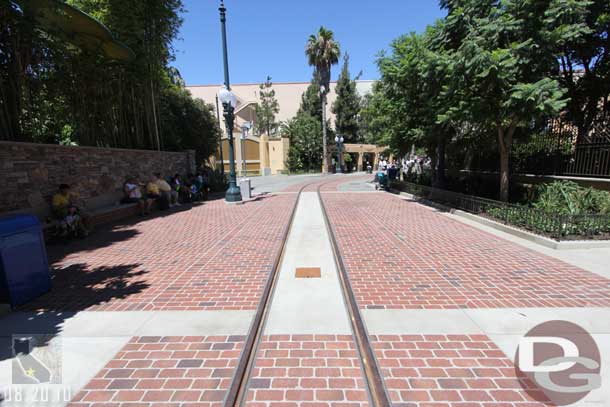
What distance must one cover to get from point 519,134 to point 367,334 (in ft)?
35.2

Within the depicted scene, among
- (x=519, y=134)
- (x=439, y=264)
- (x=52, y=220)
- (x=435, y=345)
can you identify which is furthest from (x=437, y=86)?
(x=52, y=220)

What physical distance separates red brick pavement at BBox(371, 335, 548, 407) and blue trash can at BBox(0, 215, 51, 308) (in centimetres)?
449

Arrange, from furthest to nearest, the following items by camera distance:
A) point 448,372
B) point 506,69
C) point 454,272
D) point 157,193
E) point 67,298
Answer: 1. point 157,193
2. point 506,69
3. point 454,272
4. point 67,298
5. point 448,372

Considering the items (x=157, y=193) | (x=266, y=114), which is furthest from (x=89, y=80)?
(x=266, y=114)

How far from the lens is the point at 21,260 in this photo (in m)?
3.91

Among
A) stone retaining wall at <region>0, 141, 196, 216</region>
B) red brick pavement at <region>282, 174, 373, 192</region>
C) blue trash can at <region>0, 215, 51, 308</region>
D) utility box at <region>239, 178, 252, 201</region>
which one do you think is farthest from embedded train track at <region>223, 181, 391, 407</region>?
red brick pavement at <region>282, 174, 373, 192</region>

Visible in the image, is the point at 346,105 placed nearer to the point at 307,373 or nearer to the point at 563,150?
the point at 563,150

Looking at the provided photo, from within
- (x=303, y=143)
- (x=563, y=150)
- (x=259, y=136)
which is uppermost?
(x=259, y=136)

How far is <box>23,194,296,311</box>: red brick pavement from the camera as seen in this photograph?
407cm

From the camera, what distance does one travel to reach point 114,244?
23.1ft

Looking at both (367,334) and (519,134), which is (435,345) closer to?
(367,334)

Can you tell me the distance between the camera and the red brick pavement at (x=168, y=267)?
407cm

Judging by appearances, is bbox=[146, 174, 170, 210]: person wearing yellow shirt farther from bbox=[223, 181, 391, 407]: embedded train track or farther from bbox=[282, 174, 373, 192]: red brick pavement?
bbox=[223, 181, 391, 407]: embedded train track

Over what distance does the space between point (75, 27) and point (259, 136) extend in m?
38.4
